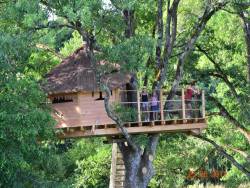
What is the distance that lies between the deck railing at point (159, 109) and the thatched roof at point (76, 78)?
354 millimetres

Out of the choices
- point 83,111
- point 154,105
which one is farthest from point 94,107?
point 154,105

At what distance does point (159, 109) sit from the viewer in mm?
12625

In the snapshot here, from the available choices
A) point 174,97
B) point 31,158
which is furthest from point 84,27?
point 174,97

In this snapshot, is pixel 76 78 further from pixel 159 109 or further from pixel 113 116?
pixel 159 109

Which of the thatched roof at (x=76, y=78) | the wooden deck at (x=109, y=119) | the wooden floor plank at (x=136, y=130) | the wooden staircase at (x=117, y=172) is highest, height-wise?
the thatched roof at (x=76, y=78)

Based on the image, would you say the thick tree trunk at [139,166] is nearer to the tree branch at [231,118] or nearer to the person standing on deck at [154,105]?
the person standing on deck at [154,105]

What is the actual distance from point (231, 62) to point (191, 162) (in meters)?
3.52

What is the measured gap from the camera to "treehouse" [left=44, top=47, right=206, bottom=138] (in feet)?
39.7

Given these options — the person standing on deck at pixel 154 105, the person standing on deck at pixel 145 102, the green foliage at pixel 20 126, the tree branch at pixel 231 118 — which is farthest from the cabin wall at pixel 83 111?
the tree branch at pixel 231 118

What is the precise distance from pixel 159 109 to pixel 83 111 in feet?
5.89

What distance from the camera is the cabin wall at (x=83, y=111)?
1205 cm

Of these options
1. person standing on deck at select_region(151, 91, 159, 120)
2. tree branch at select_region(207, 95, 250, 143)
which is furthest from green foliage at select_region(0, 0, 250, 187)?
person standing on deck at select_region(151, 91, 159, 120)

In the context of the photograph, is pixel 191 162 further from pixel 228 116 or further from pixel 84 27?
pixel 84 27

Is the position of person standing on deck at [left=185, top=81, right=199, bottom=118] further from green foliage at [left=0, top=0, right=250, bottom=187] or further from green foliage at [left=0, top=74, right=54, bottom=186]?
green foliage at [left=0, top=74, right=54, bottom=186]
